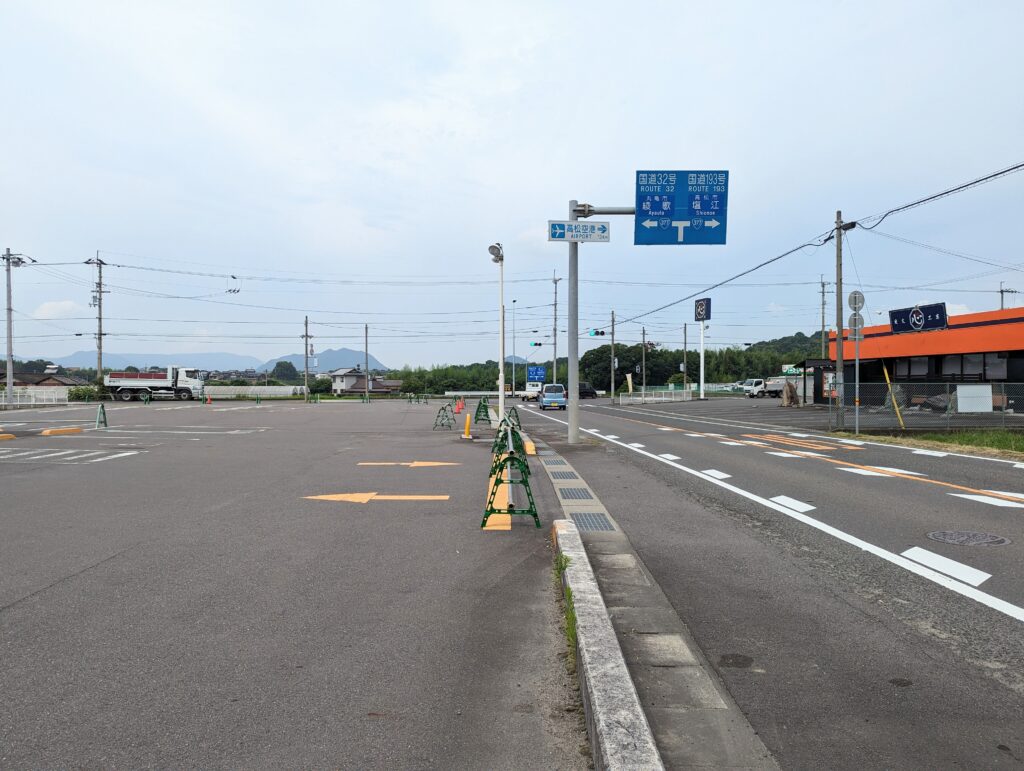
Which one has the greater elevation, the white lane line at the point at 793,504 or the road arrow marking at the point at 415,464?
the white lane line at the point at 793,504

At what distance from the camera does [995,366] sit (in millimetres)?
35500

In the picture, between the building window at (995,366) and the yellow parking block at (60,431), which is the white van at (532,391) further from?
the yellow parking block at (60,431)

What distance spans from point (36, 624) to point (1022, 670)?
6.23 meters

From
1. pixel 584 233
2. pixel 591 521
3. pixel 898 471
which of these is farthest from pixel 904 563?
pixel 584 233

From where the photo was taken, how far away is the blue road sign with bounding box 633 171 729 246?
18.0m

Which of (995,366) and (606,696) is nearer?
(606,696)

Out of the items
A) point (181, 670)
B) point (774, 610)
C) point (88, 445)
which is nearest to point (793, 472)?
point (774, 610)

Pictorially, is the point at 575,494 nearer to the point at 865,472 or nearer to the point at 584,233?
the point at 865,472

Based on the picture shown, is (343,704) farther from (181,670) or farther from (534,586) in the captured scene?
(534,586)

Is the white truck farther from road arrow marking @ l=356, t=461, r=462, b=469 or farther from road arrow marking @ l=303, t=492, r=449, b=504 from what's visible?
road arrow marking @ l=303, t=492, r=449, b=504

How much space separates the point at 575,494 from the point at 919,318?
35050 mm

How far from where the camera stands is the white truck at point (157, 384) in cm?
6075

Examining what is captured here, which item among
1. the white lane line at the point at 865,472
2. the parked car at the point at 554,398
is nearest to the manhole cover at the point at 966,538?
the white lane line at the point at 865,472

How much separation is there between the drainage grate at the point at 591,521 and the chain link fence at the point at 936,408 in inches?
586
